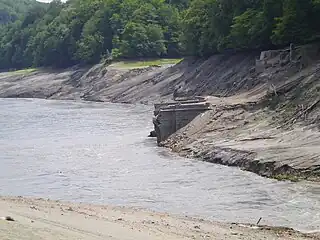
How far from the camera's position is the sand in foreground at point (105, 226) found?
14.5 meters

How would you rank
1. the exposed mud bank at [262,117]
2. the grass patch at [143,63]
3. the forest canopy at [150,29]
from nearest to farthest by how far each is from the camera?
1. the exposed mud bank at [262,117]
2. the forest canopy at [150,29]
3. the grass patch at [143,63]

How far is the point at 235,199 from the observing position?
987 inches

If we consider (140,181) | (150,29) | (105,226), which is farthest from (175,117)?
(150,29)

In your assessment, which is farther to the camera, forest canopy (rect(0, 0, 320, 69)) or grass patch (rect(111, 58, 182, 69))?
grass patch (rect(111, 58, 182, 69))

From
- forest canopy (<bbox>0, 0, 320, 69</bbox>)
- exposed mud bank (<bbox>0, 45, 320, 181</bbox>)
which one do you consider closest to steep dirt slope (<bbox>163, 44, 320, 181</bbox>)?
exposed mud bank (<bbox>0, 45, 320, 181</bbox>)

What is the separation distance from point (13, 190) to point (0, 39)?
16797cm

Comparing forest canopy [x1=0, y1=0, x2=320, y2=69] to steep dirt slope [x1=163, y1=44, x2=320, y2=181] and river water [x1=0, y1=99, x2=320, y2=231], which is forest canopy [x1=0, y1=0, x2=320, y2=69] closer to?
steep dirt slope [x1=163, y1=44, x2=320, y2=181]

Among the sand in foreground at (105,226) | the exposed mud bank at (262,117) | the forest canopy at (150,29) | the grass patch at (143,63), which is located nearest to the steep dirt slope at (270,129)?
the exposed mud bank at (262,117)

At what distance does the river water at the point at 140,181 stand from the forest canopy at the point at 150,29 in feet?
48.2

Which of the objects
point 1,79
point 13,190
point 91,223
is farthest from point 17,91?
point 91,223

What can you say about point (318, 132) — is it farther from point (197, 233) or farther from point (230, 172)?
point (197, 233)

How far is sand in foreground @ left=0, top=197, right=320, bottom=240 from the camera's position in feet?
47.4

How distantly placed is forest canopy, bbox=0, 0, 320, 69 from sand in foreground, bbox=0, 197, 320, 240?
30.3 meters

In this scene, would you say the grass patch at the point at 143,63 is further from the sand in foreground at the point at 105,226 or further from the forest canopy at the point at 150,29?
the sand in foreground at the point at 105,226
